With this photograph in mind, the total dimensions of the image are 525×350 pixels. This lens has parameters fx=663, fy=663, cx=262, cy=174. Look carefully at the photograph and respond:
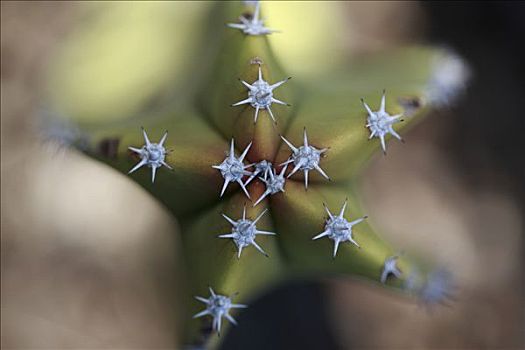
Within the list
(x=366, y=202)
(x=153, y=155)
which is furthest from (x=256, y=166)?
(x=366, y=202)

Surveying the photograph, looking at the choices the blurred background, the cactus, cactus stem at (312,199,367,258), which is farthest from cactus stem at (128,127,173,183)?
the blurred background

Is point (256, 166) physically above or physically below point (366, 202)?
below

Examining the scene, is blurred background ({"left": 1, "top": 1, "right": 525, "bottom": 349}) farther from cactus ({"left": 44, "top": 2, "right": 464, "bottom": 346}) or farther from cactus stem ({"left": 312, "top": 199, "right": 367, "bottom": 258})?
cactus stem ({"left": 312, "top": 199, "right": 367, "bottom": 258})

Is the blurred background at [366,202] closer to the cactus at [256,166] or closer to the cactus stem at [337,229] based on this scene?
the cactus at [256,166]

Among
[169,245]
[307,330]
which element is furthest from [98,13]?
[307,330]

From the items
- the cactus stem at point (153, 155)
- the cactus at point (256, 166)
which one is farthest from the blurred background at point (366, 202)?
the cactus stem at point (153, 155)

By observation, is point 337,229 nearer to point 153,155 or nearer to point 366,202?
point 153,155
